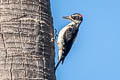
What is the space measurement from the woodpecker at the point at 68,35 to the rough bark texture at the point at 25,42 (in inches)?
62.7

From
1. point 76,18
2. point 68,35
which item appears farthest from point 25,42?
point 76,18

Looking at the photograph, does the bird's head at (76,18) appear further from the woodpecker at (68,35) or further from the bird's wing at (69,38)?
the bird's wing at (69,38)

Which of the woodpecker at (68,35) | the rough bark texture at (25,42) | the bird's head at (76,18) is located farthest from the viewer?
the bird's head at (76,18)

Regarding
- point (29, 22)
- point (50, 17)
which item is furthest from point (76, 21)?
point (29, 22)

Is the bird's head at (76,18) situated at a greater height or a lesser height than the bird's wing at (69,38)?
greater

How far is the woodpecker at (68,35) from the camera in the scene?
6.46 meters

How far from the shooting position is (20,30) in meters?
4.41

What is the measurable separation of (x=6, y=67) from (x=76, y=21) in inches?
141

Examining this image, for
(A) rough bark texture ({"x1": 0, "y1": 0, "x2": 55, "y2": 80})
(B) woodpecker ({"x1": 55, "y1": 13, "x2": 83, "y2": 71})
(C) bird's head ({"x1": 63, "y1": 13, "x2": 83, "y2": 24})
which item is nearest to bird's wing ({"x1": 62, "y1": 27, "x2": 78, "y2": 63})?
(B) woodpecker ({"x1": 55, "y1": 13, "x2": 83, "y2": 71})

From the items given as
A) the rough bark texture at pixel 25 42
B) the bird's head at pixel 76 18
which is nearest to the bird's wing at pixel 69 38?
the bird's head at pixel 76 18

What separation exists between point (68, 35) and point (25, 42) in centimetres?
268

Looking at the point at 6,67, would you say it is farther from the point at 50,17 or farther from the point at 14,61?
the point at 50,17

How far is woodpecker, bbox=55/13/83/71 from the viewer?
6461 mm

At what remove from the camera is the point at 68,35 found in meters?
6.98
